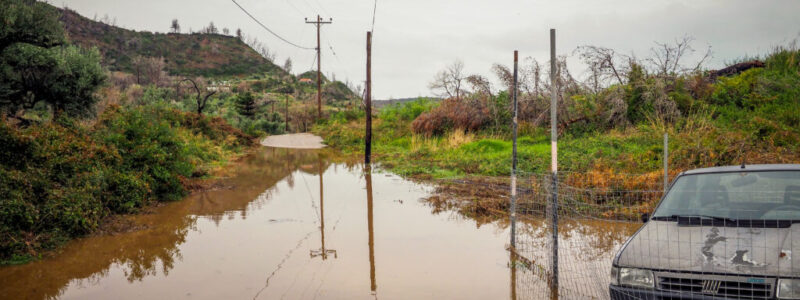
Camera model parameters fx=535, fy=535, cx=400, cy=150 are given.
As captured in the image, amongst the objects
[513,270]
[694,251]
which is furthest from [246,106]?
[694,251]

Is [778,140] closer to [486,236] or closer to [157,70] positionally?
[486,236]

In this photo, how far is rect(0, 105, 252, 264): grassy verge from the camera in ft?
26.7

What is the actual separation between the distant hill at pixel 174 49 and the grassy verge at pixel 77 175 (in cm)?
6938

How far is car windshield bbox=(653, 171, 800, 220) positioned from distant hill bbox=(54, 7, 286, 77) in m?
80.2

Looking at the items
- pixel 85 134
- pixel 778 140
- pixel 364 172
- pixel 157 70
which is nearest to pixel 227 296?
pixel 85 134

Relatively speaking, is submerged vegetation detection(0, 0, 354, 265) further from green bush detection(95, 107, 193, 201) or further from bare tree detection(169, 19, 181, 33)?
bare tree detection(169, 19, 181, 33)

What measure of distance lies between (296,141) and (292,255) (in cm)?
3116

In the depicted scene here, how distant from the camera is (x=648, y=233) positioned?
17.5 ft

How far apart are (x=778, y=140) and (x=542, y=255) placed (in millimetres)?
8018

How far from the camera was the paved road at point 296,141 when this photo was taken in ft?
120

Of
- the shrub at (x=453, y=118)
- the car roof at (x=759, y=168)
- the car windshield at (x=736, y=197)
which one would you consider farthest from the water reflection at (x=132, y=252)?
the shrub at (x=453, y=118)

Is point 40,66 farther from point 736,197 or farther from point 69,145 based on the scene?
point 736,197

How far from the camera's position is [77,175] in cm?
984

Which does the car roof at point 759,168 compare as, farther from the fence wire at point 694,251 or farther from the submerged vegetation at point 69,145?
the submerged vegetation at point 69,145
